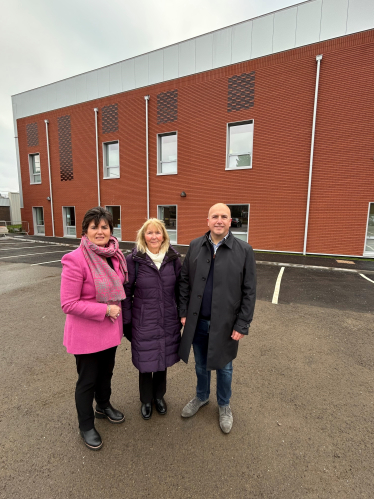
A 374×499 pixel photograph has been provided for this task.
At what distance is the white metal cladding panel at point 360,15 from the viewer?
9.14 m

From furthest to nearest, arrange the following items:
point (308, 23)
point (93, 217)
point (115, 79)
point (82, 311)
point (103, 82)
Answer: point (103, 82) < point (115, 79) < point (308, 23) < point (93, 217) < point (82, 311)

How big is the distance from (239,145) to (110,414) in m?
11.8

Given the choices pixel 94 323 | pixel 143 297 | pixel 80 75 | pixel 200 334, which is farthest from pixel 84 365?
pixel 80 75

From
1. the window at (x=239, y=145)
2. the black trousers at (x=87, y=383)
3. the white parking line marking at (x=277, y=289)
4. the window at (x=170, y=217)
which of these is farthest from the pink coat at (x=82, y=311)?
the window at (x=170, y=217)

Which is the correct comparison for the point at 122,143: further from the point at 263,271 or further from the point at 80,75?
the point at 263,271

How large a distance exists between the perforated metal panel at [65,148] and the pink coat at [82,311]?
16.6 meters

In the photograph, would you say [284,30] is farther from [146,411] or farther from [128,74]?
[146,411]

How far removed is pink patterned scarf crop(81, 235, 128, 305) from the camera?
71.7 inches

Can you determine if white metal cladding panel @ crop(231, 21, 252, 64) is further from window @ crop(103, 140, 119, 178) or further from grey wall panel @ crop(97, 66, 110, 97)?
window @ crop(103, 140, 119, 178)

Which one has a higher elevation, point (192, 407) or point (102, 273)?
point (102, 273)

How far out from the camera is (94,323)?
6.23 ft

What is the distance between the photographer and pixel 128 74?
13672mm

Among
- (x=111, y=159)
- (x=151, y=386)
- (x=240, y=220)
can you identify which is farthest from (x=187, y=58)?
(x=151, y=386)

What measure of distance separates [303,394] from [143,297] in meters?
1.97
